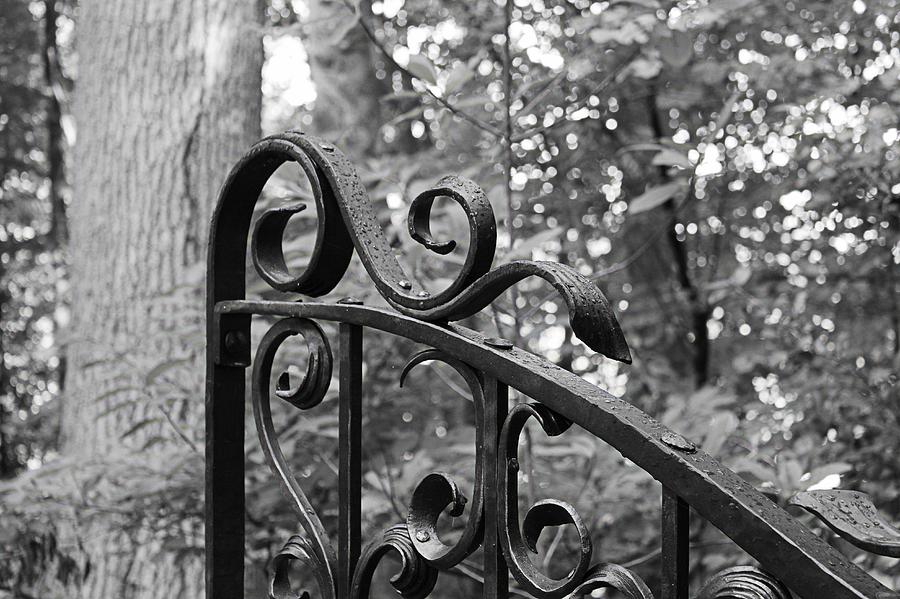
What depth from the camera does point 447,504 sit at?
0.82m

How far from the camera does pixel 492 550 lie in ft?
2.43

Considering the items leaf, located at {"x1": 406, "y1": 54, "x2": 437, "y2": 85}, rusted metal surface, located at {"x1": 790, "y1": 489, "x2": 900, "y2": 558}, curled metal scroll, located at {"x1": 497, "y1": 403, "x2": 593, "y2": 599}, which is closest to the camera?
rusted metal surface, located at {"x1": 790, "y1": 489, "x2": 900, "y2": 558}

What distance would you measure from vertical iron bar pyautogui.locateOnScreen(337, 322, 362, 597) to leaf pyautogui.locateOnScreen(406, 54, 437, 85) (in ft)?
2.54

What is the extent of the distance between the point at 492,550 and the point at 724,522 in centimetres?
24

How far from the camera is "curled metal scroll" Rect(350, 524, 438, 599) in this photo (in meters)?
0.83

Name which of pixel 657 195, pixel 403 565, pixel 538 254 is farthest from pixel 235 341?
pixel 538 254

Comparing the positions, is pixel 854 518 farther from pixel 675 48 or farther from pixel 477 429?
pixel 675 48

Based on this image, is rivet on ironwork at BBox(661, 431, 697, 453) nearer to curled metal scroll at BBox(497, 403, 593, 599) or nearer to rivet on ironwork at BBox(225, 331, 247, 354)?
curled metal scroll at BBox(497, 403, 593, 599)

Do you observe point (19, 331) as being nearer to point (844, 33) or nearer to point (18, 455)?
point (18, 455)

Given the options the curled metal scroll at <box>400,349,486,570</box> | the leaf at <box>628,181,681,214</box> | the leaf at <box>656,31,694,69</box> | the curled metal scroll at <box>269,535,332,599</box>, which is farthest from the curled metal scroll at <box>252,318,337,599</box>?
the leaf at <box>656,31,694,69</box>

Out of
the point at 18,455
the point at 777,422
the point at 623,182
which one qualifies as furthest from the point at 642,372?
the point at 18,455

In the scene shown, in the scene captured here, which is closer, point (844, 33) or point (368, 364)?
point (844, 33)

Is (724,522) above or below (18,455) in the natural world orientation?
above

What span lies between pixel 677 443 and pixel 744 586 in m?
0.11
